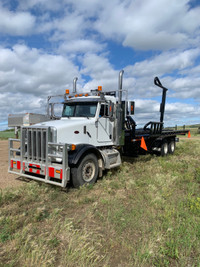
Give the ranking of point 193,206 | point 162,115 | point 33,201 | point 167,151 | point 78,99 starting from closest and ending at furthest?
point 193,206
point 33,201
point 78,99
point 162,115
point 167,151

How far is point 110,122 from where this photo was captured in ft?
23.9

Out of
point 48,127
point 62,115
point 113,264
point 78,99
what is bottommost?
point 113,264

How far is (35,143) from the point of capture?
225 inches

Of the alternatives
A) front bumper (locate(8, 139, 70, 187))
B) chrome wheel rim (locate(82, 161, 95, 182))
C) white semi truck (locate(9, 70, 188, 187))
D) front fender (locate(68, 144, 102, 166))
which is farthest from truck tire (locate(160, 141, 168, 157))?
front bumper (locate(8, 139, 70, 187))

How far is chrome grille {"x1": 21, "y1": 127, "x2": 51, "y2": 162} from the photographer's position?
215 inches

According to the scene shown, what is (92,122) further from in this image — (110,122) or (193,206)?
(193,206)

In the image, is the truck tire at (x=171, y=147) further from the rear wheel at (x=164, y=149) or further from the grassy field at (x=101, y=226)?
the grassy field at (x=101, y=226)

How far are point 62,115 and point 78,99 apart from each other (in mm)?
910

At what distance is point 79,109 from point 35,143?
2.03m

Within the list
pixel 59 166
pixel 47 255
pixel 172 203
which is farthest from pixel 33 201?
pixel 172 203

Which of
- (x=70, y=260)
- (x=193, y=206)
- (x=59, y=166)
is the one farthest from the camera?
(x=59, y=166)

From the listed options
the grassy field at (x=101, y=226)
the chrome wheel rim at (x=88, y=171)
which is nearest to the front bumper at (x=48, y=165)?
the grassy field at (x=101, y=226)

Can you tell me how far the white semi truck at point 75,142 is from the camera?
5.37 meters

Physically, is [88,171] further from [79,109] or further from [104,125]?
[79,109]
